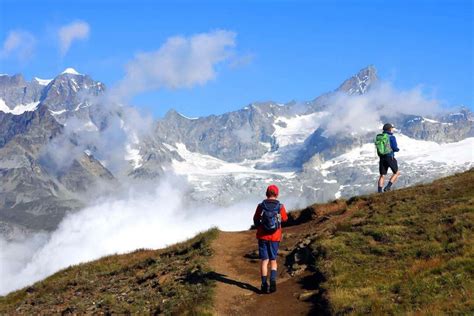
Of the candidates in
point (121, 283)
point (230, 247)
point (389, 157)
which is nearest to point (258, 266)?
point (230, 247)

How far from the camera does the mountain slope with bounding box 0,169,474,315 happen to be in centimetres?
1994

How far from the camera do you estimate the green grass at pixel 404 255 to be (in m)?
18.8

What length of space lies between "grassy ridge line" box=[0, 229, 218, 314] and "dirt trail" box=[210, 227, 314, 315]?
0.63 m

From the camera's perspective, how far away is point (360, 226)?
28.9m

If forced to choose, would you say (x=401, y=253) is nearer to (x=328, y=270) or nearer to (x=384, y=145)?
(x=328, y=270)

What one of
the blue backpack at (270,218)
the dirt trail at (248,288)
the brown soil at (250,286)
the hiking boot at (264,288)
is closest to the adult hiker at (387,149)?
the brown soil at (250,286)

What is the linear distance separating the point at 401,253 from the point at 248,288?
262 inches

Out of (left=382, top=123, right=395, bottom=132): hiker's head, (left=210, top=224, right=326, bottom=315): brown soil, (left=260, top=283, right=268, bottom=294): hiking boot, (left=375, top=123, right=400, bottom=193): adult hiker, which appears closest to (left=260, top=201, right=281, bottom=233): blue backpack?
(left=260, top=283, right=268, bottom=294): hiking boot

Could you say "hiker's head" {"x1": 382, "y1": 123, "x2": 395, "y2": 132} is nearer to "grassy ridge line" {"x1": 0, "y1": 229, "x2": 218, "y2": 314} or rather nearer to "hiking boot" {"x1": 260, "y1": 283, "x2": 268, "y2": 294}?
"grassy ridge line" {"x1": 0, "y1": 229, "x2": 218, "y2": 314}

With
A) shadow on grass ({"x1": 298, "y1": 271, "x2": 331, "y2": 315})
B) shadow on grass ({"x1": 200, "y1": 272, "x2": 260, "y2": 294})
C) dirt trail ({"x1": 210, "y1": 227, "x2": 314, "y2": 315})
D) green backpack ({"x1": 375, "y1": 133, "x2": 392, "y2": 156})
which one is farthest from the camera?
green backpack ({"x1": 375, "y1": 133, "x2": 392, "y2": 156})

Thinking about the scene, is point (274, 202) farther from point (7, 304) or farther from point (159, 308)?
point (7, 304)

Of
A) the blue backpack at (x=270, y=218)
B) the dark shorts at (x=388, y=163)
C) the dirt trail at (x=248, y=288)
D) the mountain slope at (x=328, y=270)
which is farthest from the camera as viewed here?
the dark shorts at (x=388, y=163)

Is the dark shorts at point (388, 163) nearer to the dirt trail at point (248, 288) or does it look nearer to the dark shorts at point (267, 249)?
the dirt trail at point (248, 288)

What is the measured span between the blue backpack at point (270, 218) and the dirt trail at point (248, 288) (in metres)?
2.73
